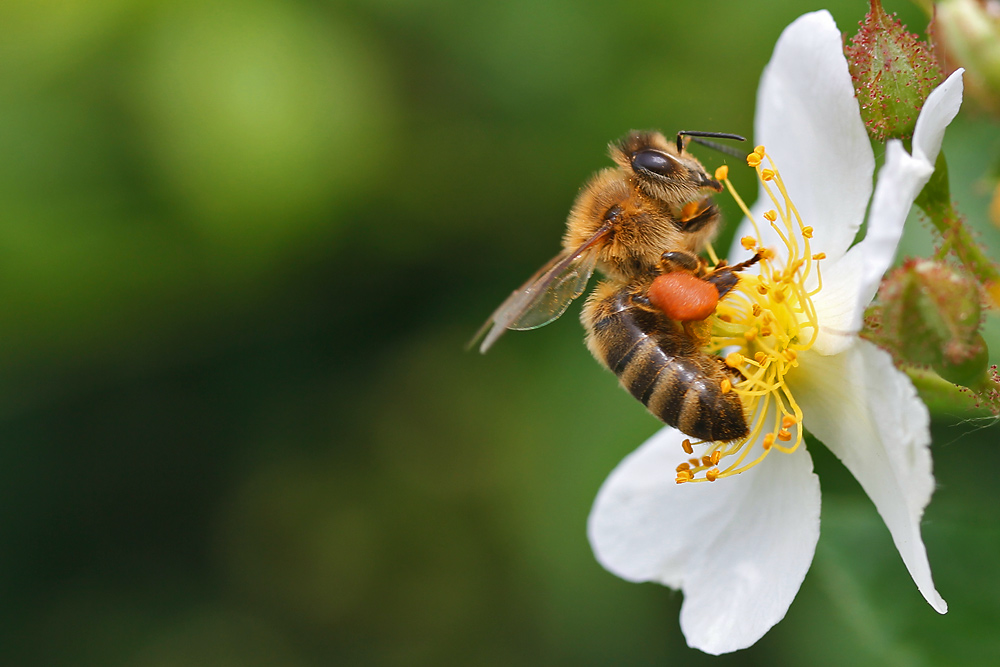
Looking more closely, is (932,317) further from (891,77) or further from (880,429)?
(891,77)

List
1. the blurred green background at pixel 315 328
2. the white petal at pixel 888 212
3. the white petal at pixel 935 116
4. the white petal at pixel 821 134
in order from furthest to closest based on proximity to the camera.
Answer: the blurred green background at pixel 315 328 → the white petal at pixel 821 134 → the white petal at pixel 935 116 → the white petal at pixel 888 212

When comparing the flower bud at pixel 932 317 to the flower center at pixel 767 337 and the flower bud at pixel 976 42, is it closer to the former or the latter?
the flower center at pixel 767 337

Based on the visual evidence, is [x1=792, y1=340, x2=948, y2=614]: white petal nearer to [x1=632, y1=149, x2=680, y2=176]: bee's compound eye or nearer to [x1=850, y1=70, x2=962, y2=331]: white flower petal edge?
[x1=850, y1=70, x2=962, y2=331]: white flower petal edge

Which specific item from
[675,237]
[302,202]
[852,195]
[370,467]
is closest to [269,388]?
[370,467]

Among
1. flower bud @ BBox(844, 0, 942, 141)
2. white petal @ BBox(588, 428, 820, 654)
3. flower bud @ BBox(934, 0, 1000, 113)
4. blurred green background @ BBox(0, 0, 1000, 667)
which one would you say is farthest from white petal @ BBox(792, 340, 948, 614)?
blurred green background @ BBox(0, 0, 1000, 667)

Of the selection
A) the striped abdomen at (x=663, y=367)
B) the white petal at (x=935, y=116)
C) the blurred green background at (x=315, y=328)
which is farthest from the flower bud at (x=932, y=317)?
the blurred green background at (x=315, y=328)
